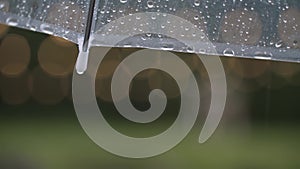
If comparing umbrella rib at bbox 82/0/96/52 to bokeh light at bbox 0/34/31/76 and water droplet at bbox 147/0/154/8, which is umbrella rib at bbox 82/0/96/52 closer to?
water droplet at bbox 147/0/154/8

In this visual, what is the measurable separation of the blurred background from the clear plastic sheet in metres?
2.77

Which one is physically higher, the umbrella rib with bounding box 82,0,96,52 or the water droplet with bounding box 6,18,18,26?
the umbrella rib with bounding box 82,0,96,52

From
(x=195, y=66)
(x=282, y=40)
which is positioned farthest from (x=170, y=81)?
(x=282, y=40)

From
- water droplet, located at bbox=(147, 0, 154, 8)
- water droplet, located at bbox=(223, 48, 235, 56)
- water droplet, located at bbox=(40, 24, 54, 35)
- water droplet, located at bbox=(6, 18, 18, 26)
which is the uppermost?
water droplet, located at bbox=(223, 48, 235, 56)

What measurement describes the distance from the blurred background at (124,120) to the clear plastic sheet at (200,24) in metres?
2.77

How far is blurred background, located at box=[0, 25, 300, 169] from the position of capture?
4.25 metres

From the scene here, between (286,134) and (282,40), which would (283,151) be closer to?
(286,134)

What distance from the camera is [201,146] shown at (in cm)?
453

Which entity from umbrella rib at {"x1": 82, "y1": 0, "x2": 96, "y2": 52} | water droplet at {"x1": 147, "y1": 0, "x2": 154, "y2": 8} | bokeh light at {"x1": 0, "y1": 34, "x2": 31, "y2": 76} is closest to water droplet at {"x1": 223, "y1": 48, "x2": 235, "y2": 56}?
water droplet at {"x1": 147, "y1": 0, "x2": 154, "y2": 8}

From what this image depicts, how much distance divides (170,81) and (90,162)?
89 centimetres

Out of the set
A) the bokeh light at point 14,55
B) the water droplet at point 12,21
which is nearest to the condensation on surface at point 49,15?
the water droplet at point 12,21

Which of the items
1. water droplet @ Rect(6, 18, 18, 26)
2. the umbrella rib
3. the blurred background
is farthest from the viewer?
the blurred background

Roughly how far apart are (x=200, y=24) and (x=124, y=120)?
3.31 metres

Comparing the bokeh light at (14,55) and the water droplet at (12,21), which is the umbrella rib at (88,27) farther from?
the bokeh light at (14,55)
